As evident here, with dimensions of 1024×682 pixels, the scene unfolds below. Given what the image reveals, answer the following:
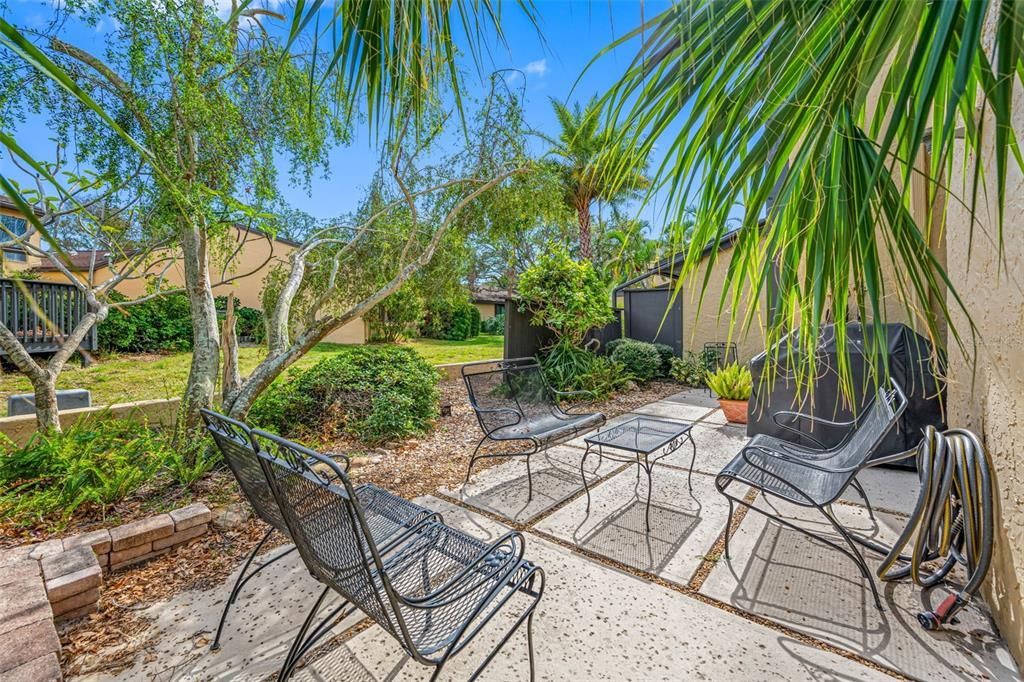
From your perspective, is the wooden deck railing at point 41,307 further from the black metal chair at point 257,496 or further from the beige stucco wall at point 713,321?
the beige stucco wall at point 713,321

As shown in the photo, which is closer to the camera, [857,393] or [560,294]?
[857,393]

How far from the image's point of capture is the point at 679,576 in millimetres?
2338

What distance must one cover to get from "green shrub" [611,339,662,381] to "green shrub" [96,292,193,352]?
940 cm

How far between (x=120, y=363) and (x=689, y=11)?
11.6 meters

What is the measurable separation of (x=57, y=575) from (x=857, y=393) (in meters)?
5.69

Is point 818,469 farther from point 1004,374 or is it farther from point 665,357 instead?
point 665,357

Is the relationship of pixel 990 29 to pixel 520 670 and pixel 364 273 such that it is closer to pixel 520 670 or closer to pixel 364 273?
pixel 520 670

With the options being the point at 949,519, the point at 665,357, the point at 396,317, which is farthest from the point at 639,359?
the point at 396,317

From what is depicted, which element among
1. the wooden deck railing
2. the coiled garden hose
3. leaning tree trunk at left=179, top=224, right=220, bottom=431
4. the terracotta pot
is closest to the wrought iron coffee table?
the coiled garden hose

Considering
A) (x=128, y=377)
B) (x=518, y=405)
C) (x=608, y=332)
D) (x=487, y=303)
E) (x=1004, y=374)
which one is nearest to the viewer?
(x=1004, y=374)

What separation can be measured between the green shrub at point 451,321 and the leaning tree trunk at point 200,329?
11225mm

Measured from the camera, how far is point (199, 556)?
253 centimetres

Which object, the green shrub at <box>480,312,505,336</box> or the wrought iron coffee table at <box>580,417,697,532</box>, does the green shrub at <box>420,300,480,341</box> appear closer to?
the green shrub at <box>480,312,505,336</box>

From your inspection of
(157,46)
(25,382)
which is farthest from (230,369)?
(25,382)
